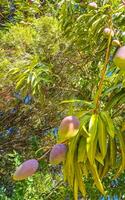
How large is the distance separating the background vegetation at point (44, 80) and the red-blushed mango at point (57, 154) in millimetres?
1510

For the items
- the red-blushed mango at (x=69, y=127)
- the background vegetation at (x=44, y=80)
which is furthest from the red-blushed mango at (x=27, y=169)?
the background vegetation at (x=44, y=80)

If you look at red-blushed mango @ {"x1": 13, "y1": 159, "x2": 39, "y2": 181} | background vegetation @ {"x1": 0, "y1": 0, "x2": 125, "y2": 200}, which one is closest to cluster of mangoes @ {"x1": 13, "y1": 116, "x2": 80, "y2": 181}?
red-blushed mango @ {"x1": 13, "y1": 159, "x2": 39, "y2": 181}

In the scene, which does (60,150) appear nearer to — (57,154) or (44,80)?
(57,154)

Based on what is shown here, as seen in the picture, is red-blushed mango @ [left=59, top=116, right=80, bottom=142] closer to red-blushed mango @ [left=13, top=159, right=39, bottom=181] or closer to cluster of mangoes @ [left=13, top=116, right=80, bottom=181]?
cluster of mangoes @ [left=13, top=116, right=80, bottom=181]

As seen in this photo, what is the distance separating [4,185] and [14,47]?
121cm

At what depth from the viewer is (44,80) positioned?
11.0 ft

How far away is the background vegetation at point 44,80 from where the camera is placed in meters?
3.21

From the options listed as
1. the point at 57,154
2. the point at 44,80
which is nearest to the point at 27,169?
the point at 57,154

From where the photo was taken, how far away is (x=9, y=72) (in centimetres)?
350

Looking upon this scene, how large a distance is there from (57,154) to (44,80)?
210 centimetres

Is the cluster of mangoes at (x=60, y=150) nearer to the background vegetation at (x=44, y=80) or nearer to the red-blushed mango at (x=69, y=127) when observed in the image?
the red-blushed mango at (x=69, y=127)

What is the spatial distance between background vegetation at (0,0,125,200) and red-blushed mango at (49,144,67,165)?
4.96ft

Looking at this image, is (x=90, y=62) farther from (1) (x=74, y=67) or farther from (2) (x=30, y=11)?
(2) (x=30, y=11)

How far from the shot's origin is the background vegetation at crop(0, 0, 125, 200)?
3211 millimetres
